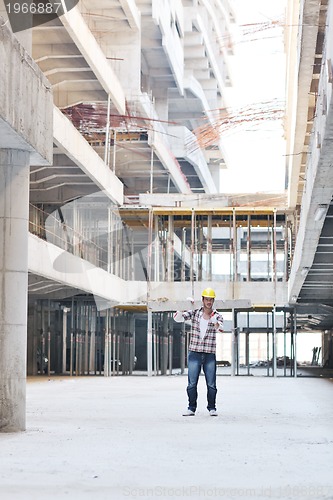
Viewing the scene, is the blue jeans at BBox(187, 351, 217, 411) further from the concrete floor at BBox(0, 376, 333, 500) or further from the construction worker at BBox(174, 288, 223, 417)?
the concrete floor at BBox(0, 376, 333, 500)

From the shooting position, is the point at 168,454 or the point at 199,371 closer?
the point at 168,454

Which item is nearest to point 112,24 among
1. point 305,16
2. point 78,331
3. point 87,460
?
point 78,331

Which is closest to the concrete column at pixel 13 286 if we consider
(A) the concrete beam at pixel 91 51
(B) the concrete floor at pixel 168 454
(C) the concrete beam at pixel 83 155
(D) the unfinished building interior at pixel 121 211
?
(B) the concrete floor at pixel 168 454

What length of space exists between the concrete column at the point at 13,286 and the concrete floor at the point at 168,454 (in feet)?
1.45

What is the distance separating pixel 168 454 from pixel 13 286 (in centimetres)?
362

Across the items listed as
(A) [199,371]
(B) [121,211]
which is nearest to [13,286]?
(A) [199,371]

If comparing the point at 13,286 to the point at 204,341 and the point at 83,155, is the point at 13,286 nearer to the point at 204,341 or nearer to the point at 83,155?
the point at 204,341

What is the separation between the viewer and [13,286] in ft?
41.0

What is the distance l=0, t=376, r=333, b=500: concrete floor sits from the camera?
7.47 m

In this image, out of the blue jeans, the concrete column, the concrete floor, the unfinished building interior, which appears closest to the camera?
the concrete floor

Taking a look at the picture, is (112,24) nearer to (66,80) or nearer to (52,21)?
(66,80)

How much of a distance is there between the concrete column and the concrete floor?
443 millimetres

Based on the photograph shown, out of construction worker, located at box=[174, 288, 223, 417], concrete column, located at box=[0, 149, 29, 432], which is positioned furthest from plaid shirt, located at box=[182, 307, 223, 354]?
concrete column, located at box=[0, 149, 29, 432]

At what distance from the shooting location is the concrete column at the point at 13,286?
12.3m
